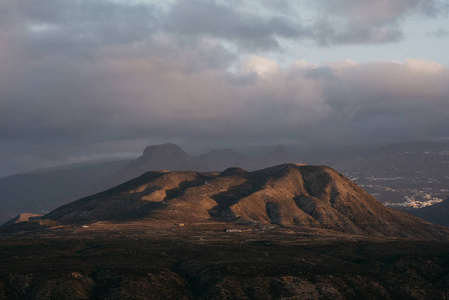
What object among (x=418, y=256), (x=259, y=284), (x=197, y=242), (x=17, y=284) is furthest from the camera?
(x=197, y=242)

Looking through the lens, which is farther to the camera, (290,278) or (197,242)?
(197,242)

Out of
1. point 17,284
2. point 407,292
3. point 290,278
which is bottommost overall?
point 407,292

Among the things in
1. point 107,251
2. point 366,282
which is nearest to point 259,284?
point 366,282

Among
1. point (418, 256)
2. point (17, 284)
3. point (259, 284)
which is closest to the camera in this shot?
point (17, 284)

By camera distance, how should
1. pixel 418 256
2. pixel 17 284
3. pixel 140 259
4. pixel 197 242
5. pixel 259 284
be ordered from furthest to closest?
pixel 197 242, pixel 418 256, pixel 140 259, pixel 259 284, pixel 17 284

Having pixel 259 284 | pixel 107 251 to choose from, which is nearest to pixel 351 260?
pixel 259 284

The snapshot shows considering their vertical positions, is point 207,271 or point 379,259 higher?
point 207,271

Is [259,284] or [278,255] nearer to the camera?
[259,284]

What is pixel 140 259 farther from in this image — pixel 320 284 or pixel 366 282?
pixel 366 282

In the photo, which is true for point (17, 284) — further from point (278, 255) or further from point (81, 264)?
point (278, 255)
